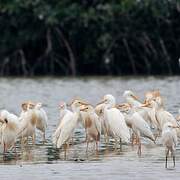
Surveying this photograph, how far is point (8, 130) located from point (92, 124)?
1.68m

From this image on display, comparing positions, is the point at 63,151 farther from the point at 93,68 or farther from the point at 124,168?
the point at 93,68

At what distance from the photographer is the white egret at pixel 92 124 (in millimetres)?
17578

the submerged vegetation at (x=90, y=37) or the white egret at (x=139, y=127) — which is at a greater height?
the submerged vegetation at (x=90, y=37)

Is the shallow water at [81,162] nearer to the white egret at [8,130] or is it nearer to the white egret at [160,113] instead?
the white egret at [8,130]

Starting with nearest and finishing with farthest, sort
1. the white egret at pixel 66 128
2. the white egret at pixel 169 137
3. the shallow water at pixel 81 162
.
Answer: the shallow water at pixel 81 162 < the white egret at pixel 169 137 < the white egret at pixel 66 128

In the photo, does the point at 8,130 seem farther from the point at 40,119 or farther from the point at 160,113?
the point at 160,113

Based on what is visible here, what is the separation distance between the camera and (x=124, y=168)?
14.8 metres

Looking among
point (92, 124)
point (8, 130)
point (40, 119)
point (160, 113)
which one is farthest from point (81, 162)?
point (40, 119)

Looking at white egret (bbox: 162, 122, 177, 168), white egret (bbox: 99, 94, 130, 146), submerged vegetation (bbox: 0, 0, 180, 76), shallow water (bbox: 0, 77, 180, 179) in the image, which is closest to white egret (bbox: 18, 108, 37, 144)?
shallow water (bbox: 0, 77, 180, 179)

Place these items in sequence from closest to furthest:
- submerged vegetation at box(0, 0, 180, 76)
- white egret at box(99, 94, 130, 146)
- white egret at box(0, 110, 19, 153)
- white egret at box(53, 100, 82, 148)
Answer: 1. white egret at box(0, 110, 19, 153)
2. white egret at box(53, 100, 82, 148)
3. white egret at box(99, 94, 130, 146)
4. submerged vegetation at box(0, 0, 180, 76)

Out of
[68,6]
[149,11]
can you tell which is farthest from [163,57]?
[68,6]

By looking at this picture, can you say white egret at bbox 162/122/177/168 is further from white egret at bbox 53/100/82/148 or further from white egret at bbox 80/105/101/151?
white egret at bbox 80/105/101/151

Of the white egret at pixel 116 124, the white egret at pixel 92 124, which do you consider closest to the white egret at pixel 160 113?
the white egret at pixel 116 124

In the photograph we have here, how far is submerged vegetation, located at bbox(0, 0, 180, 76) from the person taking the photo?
43.4 m
